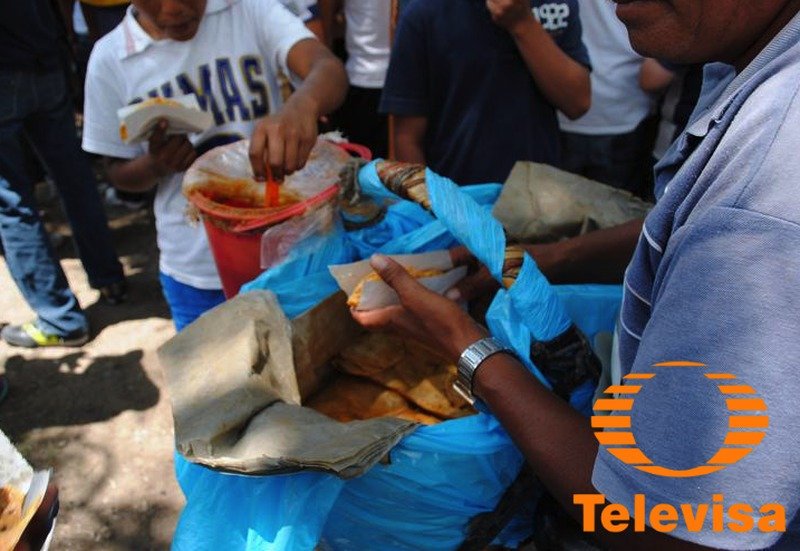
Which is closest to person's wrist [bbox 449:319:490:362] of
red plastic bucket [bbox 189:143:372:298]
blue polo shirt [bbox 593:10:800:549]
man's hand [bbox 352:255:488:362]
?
man's hand [bbox 352:255:488:362]

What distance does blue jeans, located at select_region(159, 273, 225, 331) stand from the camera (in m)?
2.02

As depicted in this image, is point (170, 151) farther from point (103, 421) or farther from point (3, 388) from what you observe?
point (3, 388)

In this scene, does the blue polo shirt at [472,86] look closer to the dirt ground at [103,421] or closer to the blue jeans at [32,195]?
the dirt ground at [103,421]

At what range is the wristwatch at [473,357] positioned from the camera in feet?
3.28

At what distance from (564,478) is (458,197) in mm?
545

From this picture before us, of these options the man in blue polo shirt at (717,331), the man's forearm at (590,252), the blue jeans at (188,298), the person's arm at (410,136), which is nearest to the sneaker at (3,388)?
the blue jeans at (188,298)

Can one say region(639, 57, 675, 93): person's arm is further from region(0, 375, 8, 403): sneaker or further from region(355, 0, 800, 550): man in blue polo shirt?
region(0, 375, 8, 403): sneaker

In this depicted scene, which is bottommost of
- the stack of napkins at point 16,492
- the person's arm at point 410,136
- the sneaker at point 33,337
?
the sneaker at point 33,337

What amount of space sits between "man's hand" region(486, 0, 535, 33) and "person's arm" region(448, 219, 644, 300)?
757 millimetres

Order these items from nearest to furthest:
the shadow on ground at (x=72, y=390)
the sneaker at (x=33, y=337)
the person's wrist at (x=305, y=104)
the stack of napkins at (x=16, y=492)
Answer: the stack of napkins at (x=16, y=492), the person's wrist at (x=305, y=104), the shadow on ground at (x=72, y=390), the sneaker at (x=33, y=337)

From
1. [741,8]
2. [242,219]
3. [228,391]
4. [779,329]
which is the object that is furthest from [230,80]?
[779,329]

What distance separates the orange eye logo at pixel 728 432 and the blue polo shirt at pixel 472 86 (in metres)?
1.42

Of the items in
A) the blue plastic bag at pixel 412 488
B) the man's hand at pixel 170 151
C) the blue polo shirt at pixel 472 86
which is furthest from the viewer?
the blue polo shirt at pixel 472 86

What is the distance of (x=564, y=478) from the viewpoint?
0.86 meters
